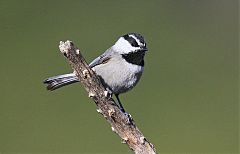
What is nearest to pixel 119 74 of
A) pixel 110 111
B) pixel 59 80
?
pixel 59 80

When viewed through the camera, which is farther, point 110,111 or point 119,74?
point 119,74

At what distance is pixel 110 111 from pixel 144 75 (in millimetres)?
4552

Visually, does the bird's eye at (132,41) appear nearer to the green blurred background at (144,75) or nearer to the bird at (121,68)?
the bird at (121,68)

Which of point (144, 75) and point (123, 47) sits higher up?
point (144, 75)

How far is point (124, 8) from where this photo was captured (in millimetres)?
9211

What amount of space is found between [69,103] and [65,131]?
2.49 feet

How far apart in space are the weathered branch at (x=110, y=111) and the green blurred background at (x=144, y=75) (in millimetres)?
2038

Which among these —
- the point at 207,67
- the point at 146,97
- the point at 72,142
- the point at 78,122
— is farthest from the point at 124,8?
the point at 72,142

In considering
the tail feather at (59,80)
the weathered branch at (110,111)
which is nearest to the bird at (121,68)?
the tail feather at (59,80)

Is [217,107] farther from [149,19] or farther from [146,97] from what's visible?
[149,19]

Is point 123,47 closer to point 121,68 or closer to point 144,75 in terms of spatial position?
point 121,68

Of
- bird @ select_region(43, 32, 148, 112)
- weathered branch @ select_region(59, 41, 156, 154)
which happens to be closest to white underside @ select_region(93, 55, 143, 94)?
bird @ select_region(43, 32, 148, 112)

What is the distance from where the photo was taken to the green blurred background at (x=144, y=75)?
589 centimetres

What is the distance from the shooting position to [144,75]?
291 inches
